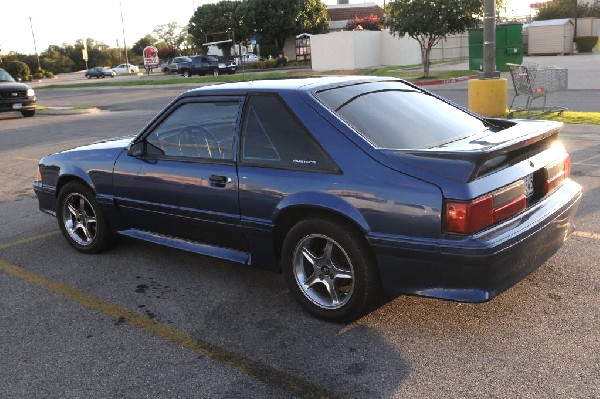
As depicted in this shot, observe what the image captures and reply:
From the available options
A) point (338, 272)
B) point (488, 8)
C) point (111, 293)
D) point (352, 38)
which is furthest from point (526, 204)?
point (352, 38)

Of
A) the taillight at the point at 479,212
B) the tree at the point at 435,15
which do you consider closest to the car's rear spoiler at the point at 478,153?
the taillight at the point at 479,212

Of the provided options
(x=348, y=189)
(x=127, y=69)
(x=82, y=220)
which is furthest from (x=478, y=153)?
(x=127, y=69)

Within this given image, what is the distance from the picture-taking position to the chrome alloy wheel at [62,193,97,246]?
5371 mm

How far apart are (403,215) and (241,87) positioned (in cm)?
168

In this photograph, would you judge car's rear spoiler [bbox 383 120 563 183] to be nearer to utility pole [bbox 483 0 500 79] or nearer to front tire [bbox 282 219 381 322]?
front tire [bbox 282 219 381 322]

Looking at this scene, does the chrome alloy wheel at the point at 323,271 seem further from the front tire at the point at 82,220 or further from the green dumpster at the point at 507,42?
the green dumpster at the point at 507,42

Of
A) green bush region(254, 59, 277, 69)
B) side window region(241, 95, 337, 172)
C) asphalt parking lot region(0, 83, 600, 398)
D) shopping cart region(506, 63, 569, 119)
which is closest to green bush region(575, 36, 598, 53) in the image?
green bush region(254, 59, 277, 69)

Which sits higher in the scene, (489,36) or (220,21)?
(220,21)

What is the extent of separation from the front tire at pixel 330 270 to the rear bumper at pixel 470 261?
0.35 ft

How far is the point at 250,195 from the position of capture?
3980 mm

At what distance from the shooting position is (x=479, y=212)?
322 cm

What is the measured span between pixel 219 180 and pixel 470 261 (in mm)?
1820

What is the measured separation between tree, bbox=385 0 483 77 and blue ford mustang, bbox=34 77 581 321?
2199 centimetres

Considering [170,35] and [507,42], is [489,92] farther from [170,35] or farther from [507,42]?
[170,35]
